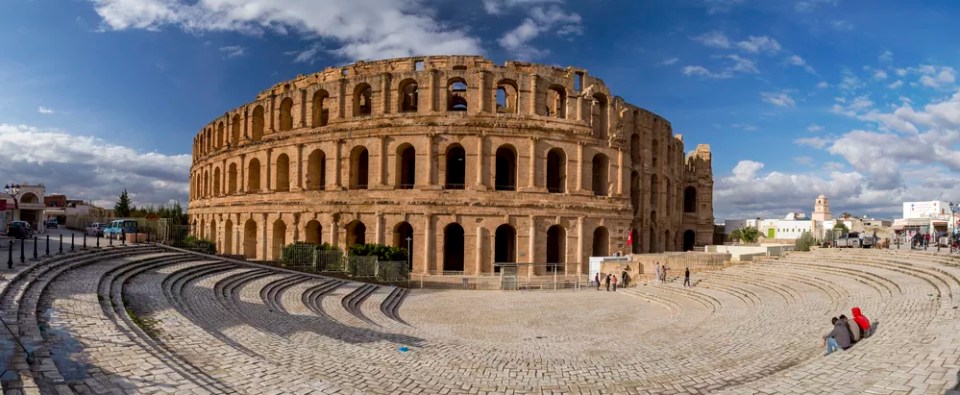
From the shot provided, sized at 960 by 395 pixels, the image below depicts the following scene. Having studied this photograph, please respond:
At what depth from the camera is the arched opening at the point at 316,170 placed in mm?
32781

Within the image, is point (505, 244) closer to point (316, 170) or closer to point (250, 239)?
point (316, 170)

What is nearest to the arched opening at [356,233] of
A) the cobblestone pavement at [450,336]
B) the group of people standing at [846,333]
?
the cobblestone pavement at [450,336]

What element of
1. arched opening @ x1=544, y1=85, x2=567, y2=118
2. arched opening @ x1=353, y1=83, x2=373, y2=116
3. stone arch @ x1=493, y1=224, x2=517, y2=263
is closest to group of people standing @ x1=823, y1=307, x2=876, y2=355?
stone arch @ x1=493, y1=224, x2=517, y2=263

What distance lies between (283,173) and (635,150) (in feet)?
89.6

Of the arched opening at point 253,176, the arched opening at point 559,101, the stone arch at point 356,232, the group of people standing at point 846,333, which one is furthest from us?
the arched opening at point 253,176

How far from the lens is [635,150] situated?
126 ft

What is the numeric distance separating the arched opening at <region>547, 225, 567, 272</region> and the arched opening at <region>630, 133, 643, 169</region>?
9.66 m

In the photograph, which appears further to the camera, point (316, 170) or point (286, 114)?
point (286, 114)

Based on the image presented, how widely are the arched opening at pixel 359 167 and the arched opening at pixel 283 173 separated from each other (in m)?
5.44

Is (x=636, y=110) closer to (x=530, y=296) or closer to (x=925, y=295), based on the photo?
(x=530, y=296)

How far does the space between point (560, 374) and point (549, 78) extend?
81.4 ft

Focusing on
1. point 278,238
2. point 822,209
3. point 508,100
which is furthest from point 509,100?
point 822,209

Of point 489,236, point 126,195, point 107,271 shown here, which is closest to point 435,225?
point 489,236

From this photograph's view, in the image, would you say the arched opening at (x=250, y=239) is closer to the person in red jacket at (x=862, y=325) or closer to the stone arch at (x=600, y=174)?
the stone arch at (x=600, y=174)
